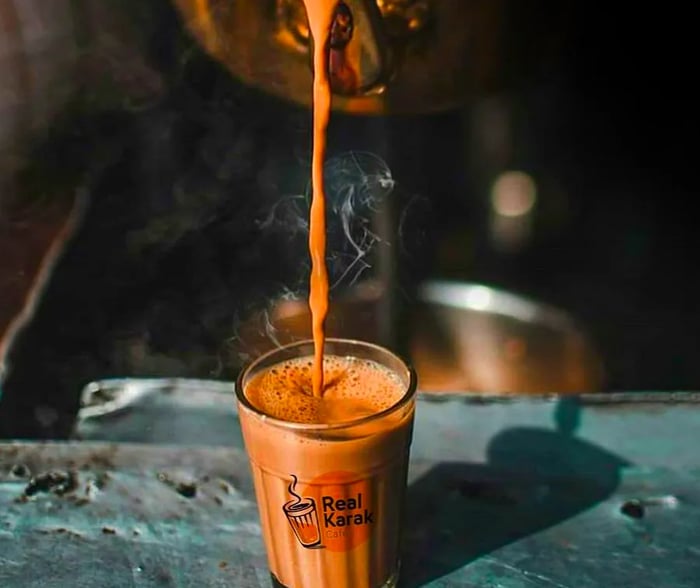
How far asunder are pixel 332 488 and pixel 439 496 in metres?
0.23

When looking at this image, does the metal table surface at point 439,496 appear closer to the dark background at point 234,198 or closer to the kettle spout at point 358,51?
the dark background at point 234,198

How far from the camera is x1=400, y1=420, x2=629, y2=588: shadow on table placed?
0.82m

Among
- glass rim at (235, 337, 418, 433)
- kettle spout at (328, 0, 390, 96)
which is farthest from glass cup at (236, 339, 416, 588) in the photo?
kettle spout at (328, 0, 390, 96)

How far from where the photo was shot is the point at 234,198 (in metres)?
1.07

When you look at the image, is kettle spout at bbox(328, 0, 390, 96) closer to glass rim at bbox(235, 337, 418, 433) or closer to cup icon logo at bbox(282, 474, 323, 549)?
glass rim at bbox(235, 337, 418, 433)

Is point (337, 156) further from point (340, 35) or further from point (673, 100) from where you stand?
point (673, 100)

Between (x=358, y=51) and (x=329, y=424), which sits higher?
(x=358, y=51)

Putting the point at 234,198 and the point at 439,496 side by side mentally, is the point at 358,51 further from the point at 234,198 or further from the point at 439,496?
the point at 439,496

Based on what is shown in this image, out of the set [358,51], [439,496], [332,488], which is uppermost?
[358,51]

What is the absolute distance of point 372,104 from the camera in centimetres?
101

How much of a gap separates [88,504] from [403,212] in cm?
46

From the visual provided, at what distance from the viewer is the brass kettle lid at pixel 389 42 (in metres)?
0.95

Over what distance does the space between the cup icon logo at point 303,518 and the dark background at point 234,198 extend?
37 cm

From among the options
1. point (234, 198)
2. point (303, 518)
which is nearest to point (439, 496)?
point (303, 518)
